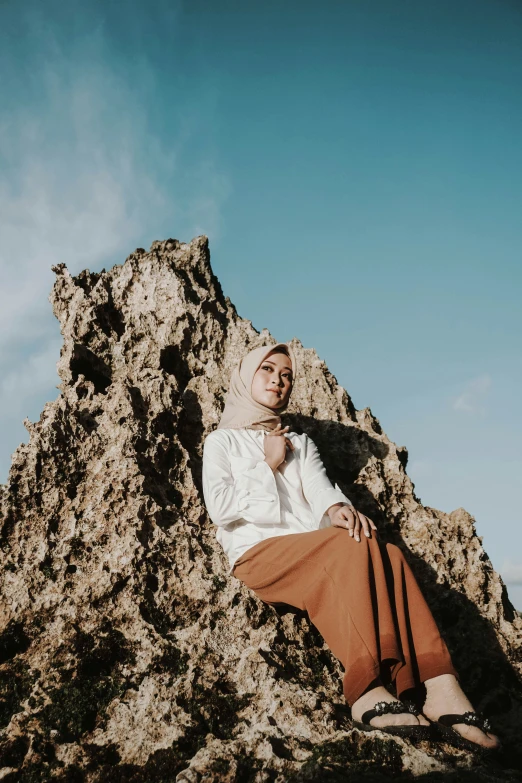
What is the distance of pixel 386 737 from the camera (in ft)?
11.3

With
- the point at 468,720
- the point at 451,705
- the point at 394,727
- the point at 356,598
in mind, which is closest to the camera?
the point at 394,727

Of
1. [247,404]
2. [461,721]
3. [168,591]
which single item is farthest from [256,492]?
[461,721]

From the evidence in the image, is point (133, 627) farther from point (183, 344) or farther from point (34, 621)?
point (183, 344)

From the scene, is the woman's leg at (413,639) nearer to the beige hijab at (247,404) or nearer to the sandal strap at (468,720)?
the sandal strap at (468,720)

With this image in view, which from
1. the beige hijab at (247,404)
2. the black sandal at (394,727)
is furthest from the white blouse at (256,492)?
Result: the black sandal at (394,727)

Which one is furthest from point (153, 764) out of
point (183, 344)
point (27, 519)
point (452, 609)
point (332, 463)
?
point (183, 344)

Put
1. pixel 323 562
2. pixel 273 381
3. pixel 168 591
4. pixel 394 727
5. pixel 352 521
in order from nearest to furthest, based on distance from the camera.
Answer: pixel 394 727, pixel 323 562, pixel 352 521, pixel 168 591, pixel 273 381

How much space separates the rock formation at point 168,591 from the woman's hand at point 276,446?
3.30ft

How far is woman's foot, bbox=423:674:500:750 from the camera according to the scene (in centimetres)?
352

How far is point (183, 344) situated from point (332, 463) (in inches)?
105

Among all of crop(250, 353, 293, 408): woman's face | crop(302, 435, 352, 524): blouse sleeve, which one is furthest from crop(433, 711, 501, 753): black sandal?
crop(250, 353, 293, 408): woman's face

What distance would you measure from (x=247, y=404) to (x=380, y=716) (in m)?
3.55

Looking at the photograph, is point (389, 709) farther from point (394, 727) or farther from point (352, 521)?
point (352, 521)

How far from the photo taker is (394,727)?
3.49 metres
